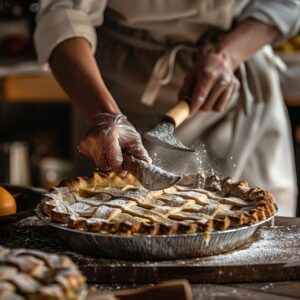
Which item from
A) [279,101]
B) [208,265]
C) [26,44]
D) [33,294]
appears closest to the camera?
[33,294]

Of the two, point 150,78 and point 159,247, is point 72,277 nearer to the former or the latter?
point 159,247

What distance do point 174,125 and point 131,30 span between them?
57cm

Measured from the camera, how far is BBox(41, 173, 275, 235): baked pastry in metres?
1.22

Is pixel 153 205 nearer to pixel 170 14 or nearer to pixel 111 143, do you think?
pixel 111 143

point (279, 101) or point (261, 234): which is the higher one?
point (261, 234)

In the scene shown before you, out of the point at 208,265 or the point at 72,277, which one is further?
the point at 208,265

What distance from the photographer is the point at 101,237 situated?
3.97 ft

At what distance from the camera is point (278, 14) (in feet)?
6.99

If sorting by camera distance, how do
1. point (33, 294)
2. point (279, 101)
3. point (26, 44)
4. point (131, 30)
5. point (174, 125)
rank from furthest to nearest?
point (26, 44), point (279, 101), point (131, 30), point (174, 125), point (33, 294)

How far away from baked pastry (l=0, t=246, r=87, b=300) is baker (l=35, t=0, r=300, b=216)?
90 cm

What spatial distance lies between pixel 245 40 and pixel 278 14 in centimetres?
15

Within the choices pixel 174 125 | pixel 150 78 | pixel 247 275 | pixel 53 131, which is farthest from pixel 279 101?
pixel 53 131

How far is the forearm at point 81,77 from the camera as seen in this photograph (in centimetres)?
164

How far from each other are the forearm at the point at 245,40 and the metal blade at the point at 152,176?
0.71 m
